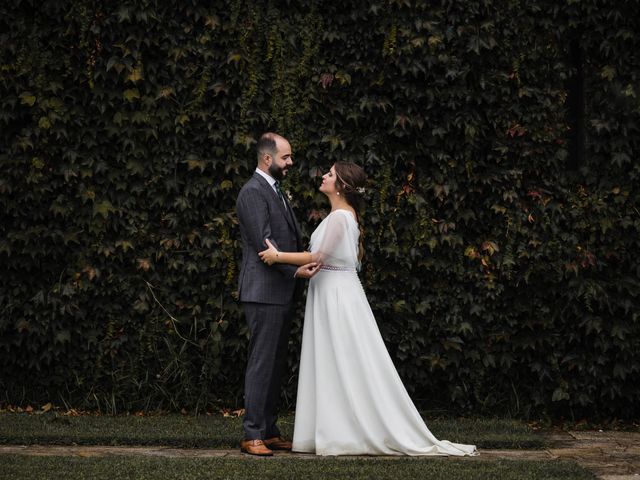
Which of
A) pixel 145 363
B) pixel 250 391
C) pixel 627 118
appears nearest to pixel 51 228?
pixel 145 363

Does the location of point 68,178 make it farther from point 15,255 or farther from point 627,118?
point 627,118

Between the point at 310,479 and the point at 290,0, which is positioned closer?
the point at 310,479

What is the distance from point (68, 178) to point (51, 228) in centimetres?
47

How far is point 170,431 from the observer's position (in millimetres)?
7148

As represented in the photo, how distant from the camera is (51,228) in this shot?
816 centimetres

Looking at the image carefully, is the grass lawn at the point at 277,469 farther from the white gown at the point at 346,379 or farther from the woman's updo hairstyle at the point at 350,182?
the woman's updo hairstyle at the point at 350,182

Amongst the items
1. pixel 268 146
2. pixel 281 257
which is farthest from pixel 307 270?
pixel 268 146

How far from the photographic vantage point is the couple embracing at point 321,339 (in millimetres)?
6418

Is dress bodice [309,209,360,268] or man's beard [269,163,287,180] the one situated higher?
man's beard [269,163,287,180]

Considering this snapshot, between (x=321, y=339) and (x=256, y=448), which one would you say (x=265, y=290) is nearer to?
(x=321, y=339)

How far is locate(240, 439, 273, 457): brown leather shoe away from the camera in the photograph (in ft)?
20.9

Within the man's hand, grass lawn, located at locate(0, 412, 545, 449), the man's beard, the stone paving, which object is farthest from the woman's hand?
grass lawn, located at locate(0, 412, 545, 449)

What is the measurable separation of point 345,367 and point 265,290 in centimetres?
77

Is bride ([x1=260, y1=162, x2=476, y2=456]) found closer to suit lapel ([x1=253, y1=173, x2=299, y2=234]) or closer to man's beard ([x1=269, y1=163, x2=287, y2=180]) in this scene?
suit lapel ([x1=253, y1=173, x2=299, y2=234])
